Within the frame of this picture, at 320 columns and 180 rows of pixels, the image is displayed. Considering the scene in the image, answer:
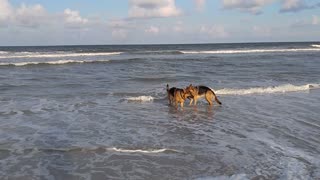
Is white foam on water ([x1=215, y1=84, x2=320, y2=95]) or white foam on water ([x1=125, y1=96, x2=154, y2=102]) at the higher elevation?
A: white foam on water ([x1=215, y1=84, x2=320, y2=95])

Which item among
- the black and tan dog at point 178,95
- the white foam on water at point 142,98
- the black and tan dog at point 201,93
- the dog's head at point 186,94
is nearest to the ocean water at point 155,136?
the white foam on water at point 142,98

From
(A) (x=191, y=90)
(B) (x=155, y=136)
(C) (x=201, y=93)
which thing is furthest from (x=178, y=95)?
(B) (x=155, y=136)

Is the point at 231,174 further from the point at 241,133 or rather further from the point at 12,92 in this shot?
the point at 12,92

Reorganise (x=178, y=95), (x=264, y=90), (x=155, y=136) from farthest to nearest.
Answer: (x=264, y=90), (x=178, y=95), (x=155, y=136)

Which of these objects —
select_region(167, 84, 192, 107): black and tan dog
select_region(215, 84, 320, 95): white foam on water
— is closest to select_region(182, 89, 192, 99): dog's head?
select_region(167, 84, 192, 107): black and tan dog

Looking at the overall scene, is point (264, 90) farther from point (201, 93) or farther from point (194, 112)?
point (194, 112)

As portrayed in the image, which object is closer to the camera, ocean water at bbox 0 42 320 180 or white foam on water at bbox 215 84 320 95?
ocean water at bbox 0 42 320 180

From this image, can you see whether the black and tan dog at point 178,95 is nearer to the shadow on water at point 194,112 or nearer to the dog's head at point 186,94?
the dog's head at point 186,94

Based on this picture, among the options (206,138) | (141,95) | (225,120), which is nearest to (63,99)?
(141,95)

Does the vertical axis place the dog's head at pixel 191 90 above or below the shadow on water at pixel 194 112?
above

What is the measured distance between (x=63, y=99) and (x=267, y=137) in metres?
8.14

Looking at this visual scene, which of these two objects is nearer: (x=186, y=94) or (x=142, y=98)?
(x=186, y=94)

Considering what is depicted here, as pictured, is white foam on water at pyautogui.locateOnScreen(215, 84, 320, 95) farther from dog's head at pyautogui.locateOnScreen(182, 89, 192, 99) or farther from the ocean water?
dog's head at pyautogui.locateOnScreen(182, 89, 192, 99)

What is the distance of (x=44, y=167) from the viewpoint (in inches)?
266
